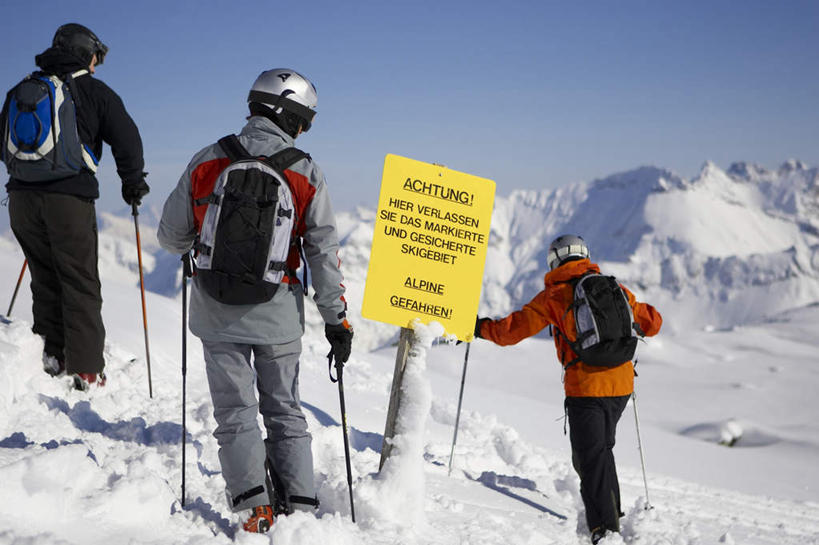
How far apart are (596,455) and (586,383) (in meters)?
0.52

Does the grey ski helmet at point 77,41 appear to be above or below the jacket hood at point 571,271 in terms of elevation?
above

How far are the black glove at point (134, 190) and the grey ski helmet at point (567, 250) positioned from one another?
3.24 metres

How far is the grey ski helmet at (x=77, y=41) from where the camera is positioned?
440 cm

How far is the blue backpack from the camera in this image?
424cm

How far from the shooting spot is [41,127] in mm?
4266

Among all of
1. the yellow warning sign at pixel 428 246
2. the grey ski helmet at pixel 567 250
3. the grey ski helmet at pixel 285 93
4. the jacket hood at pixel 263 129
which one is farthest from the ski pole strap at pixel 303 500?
the grey ski helmet at pixel 567 250

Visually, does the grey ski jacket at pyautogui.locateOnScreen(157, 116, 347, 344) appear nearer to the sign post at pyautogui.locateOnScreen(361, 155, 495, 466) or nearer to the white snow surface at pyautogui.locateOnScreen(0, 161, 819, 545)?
the white snow surface at pyautogui.locateOnScreen(0, 161, 819, 545)

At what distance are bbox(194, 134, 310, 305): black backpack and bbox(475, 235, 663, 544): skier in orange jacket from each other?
6.55ft

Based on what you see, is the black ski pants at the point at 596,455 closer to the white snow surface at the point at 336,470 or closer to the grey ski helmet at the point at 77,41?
the white snow surface at the point at 336,470

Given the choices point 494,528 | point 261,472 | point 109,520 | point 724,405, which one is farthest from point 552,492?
point 724,405

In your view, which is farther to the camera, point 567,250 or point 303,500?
point 567,250

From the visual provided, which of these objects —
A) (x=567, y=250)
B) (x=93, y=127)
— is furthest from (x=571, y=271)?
(x=93, y=127)

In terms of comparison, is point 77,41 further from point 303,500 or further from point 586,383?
point 586,383

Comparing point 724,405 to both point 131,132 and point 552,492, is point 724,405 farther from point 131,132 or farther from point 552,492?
point 131,132
